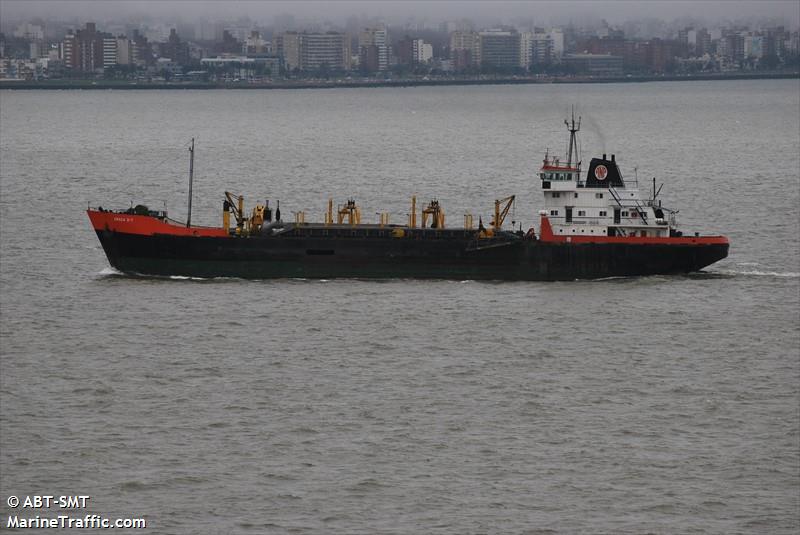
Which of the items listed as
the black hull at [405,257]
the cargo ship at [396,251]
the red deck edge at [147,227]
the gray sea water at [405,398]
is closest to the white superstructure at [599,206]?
the cargo ship at [396,251]

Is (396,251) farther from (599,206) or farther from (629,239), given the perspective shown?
(629,239)

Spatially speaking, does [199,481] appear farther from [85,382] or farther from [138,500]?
[85,382]

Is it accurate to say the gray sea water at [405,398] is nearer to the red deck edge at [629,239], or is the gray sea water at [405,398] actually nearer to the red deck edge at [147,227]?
the red deck edge at [629,239]

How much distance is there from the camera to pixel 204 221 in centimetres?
8331

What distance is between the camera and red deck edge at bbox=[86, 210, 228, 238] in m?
63.5

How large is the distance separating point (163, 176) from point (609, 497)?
8548cm

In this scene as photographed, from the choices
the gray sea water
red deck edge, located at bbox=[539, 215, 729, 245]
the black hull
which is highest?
red deck edge, located at bbox=[539, 215, 729, 245]

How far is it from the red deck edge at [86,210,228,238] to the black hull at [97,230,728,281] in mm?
280

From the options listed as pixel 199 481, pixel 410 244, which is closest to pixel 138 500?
pixel 199 481

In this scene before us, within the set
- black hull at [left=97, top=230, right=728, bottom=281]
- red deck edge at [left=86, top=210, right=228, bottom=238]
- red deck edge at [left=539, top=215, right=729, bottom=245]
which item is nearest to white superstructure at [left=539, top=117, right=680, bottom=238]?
red deck edge at [left=539, top=215, right=729, bottom=245]

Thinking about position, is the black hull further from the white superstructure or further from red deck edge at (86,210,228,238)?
the white superstructure

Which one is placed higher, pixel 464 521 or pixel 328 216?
pixel 328 216

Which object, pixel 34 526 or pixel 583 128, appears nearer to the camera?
pixel 34 526

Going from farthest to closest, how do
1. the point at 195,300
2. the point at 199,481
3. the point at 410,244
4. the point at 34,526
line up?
the point at 410,244, the point at 195,300, the point at 199,481, the point at 34,526
